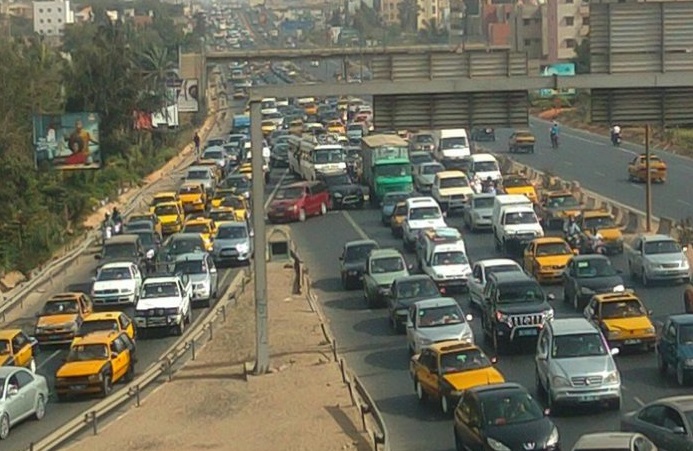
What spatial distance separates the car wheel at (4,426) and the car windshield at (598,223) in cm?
2181

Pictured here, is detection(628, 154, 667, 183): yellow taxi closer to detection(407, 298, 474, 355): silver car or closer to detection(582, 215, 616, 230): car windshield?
detection(582, 215, 616, 230): car windshield

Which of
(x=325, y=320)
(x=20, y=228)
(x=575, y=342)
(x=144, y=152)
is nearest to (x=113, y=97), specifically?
(x=144, y=152)

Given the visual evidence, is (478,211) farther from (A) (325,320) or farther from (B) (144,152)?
(B) (144,152)

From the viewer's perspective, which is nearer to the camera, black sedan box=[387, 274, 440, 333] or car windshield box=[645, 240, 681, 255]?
black sedan box=[387, 274, 440, 333]

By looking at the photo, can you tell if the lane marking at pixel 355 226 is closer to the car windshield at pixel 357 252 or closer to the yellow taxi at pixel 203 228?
the yellow taxi at pixel 203 228

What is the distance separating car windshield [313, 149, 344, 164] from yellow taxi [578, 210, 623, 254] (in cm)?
2026

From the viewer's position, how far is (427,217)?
46.8 metres

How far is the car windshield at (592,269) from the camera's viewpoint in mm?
34125

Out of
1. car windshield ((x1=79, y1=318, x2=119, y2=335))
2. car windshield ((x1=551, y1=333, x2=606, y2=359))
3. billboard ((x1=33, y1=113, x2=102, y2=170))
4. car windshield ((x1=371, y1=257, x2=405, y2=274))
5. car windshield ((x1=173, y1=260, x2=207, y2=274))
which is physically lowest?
car windshield ((x1=79, y1=318, x2=119, y2=335))

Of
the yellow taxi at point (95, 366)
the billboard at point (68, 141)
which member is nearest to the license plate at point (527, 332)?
the yellow taxi at point (95, 366)

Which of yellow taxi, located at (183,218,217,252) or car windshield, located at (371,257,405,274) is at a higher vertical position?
car windshield, located at (371,257,405,274)

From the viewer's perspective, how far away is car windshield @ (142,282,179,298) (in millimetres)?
35469

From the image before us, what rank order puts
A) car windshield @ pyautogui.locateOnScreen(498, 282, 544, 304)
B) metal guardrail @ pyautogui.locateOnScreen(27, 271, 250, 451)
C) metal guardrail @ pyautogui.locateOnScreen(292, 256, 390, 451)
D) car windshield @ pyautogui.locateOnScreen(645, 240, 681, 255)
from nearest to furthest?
1. metal guardrail @ pyautogui.locateOnScreen(292, 256, 390, 451)
2. metal guardrail @ pyautogui.locateOnScreen(27, 271, 250, 451)
3. car windshield @ pyautogui.locateOnScreen(498, 282, 544, 304)
4. car windshield @ pyautogui.locateOnScreen(645, 240, 681, 255)

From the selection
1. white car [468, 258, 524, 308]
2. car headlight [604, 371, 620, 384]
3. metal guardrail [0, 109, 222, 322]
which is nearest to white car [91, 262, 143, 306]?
metal guardrail [0, 109, 222, 322]
